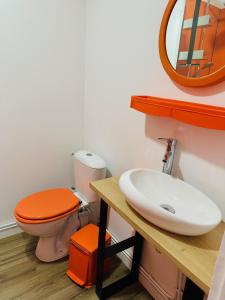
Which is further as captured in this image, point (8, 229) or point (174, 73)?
point (8, 229)

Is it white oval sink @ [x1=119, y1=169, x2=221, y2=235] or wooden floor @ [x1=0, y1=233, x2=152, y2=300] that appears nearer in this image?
white oval sink @ [x1=119, y1=169, x2=221, y2=235]

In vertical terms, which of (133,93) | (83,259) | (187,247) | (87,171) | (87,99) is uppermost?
(133,93)

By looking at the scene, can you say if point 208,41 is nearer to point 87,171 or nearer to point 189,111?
point 189,111

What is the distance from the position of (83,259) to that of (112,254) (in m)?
0.24

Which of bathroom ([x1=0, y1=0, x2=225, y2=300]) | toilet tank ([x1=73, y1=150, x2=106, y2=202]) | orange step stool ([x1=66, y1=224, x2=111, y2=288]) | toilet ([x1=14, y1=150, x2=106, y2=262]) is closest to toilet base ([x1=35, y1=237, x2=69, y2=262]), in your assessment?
toilet ([x1=14, y1=150, x2=106, y2=262])

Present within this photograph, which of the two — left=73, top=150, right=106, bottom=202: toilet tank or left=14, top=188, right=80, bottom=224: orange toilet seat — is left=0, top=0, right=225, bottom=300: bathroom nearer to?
left=73, top=150, right=106, bottom=202: toilet tank

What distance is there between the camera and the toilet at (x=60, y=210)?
1.51 m

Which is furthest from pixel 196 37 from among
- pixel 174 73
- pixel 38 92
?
pixel 38 92

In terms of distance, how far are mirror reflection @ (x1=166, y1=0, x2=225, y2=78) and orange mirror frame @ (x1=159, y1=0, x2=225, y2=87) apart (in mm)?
17

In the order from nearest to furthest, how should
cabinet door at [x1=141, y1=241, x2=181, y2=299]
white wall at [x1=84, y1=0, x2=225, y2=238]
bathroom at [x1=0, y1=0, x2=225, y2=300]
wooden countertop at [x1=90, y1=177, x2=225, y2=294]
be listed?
wooden countertop at [x1=90, y1=177, x2=225, y2=294], white wall at [x1=84, y1=0, x2=225, y2=238], bathroom at [x1=0, y1=0, x2=225, y2=300], cabinet door at [x1=141, y1=241, x2=181, y2=299]

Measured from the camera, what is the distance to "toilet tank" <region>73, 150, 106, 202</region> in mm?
1673

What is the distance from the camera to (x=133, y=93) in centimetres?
143

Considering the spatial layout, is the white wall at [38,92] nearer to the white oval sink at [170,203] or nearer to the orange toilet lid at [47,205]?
the orange toilet lid at [47,205]

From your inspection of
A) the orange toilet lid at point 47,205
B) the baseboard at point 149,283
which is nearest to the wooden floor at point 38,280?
the baseboard at point 149,283
